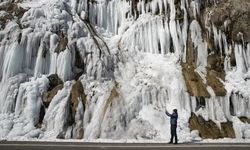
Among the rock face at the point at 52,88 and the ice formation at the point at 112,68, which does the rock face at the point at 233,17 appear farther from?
the rock face at the point at 52,88

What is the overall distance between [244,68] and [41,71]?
15.0 meters

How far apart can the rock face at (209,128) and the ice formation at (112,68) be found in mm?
406

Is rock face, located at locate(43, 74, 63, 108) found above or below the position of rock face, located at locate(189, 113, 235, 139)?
above

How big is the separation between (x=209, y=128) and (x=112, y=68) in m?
7.89

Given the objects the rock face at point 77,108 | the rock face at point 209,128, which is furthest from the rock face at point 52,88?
the rock face at point 209,128

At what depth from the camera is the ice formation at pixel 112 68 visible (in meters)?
25.6

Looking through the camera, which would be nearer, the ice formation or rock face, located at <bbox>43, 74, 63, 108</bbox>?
the ice formation

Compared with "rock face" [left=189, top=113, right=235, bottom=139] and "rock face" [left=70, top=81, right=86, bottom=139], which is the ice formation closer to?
"rock face" [left=70, top=81, right=86, bottom=139]

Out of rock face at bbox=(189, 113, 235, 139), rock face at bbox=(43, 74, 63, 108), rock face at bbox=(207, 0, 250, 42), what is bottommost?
rock face at bbox=(189, 113, 235, 139)

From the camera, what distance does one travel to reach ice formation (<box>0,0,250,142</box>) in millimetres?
25594

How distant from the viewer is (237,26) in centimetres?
3247

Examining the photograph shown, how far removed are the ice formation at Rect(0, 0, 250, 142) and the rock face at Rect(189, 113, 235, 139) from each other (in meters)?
0.41

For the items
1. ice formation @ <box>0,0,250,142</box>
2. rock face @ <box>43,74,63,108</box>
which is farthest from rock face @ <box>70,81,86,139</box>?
rock face @ <box>43,74,63,108</box>

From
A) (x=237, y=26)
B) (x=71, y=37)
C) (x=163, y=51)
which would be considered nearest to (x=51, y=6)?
(x=71, y=37)
